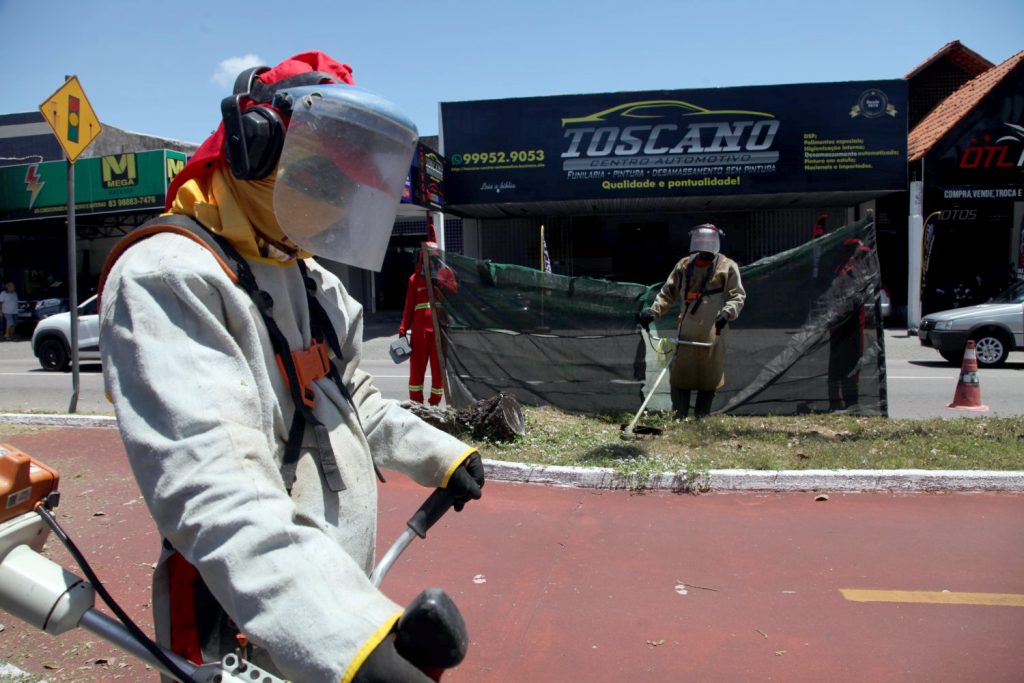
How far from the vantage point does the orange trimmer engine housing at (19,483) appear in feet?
4.95

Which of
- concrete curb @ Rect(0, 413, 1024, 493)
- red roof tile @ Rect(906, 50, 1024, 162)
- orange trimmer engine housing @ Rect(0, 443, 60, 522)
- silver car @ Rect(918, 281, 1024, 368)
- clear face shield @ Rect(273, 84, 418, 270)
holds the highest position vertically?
red roof tile @ Rect(906, 50, 1024, 162)

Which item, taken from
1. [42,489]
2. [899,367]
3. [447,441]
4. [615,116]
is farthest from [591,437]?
[615,116]

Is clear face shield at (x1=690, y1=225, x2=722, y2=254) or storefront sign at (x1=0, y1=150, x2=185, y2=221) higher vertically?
storefront sign at (x1=0, y1=150, x2=185, y2=221)

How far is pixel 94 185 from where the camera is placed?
20766mm

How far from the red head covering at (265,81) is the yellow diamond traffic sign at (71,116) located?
6.92m

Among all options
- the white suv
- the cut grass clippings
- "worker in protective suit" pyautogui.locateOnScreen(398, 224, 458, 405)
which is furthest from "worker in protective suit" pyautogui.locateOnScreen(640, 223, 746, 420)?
the white suv

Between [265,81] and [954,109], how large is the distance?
74.7 ft

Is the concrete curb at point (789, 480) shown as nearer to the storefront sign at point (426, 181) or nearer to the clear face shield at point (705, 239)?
the clear face shield at point (705, 239)

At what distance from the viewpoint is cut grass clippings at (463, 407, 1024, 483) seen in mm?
5781

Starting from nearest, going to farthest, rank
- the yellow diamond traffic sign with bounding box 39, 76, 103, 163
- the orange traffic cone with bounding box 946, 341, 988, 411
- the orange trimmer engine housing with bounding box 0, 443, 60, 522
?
1. the orange trimmer engine housing with bounding box 0, 443, 60, 522
2. the yellow diamond traffic sign with bounding box 39, 76, 103, 163
3. the orange traffic cone with bounding box 946, 341, 988, 411

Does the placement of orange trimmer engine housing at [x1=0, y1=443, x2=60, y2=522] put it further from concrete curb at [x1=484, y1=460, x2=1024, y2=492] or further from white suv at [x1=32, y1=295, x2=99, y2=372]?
white suv at [x1=32, y1=295, x2=99, y2=372]

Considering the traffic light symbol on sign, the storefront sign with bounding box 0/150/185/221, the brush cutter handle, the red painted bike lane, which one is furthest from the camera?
the storefront sign with bounding box 0/150/185/221

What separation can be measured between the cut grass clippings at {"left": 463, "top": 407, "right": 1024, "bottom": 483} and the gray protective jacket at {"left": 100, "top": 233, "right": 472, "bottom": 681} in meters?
4.30

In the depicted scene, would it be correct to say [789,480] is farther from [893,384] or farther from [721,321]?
[893,384]
